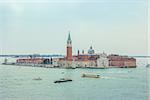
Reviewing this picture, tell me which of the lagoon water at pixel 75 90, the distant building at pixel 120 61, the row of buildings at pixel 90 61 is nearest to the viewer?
the lagoon water at pixel 75 90

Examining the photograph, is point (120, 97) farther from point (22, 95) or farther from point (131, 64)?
point (131, 64)

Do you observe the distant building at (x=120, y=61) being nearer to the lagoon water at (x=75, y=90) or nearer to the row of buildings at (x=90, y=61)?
the row of buildings at (x=90, y=61)

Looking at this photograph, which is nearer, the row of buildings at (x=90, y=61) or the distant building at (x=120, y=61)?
the row of buildings at (x=90, y=61)

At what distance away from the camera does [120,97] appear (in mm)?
4914

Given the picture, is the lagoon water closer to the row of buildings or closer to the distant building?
the row of buildings

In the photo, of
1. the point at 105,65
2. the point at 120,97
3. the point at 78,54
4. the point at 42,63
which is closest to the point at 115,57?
the point at 105,65

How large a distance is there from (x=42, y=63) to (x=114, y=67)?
3.99 meters

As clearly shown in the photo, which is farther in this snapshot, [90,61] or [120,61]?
[120,61]

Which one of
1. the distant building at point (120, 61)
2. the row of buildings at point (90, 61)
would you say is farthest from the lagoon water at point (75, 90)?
the distant building at point (120, 61)

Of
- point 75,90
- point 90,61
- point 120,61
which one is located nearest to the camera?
point 75,90

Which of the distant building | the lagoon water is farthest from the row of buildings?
the lagoon water

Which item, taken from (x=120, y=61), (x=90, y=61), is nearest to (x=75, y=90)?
(x=90, y=61)

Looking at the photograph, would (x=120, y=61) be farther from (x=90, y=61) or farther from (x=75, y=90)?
(x=75, y=90)

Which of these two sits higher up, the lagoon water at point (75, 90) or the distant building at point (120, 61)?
the distant building at point (120, 61)
